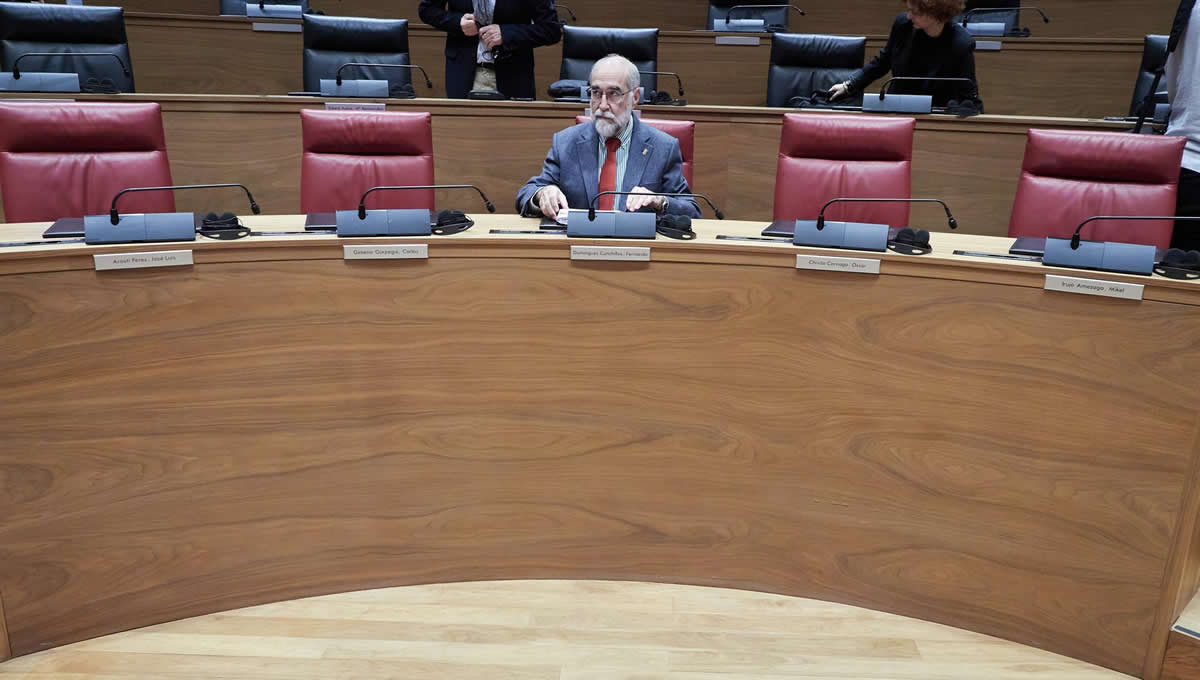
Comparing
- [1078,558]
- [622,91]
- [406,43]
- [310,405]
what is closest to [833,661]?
[1078,558]

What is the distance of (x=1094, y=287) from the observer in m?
0.94

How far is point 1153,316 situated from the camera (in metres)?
0.93

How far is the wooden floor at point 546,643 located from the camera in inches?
39.4

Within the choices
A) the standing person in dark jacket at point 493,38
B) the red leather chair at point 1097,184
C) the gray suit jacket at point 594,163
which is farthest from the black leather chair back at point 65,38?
the red leather chair at point 1097,184

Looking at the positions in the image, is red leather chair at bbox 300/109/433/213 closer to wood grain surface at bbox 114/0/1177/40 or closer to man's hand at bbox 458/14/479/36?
man's hand at bbox 458/14/479/36

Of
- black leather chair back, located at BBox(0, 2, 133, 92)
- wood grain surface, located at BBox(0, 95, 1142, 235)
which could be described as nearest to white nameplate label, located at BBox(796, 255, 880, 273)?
wood grain surface, located at BBox(0, 95, 1142, 235)

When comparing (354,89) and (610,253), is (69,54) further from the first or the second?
(610,253)

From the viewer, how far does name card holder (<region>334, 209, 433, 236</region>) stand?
102cm

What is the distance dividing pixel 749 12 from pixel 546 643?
8.59 feet

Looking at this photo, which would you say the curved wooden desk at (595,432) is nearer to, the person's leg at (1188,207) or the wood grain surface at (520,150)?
the person's leg at (1188,207)

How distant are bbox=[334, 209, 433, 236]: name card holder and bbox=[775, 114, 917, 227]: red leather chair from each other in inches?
31.6

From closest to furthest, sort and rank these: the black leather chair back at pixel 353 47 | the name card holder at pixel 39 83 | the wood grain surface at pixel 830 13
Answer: the name card holder at pixel 39 83 → the black leather chair back at pixel 353 47 → the wood grain surface at pixel 830 13

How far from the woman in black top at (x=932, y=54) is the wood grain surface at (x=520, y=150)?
0.49 feet

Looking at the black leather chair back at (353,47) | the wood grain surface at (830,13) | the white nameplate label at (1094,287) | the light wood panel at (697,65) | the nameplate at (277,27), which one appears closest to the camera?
the white nameplate label at (1094,287)
